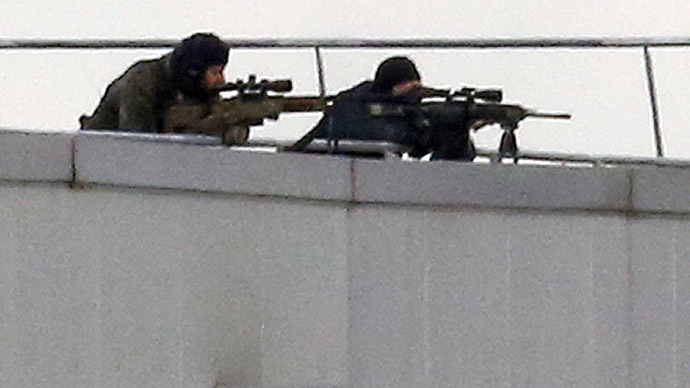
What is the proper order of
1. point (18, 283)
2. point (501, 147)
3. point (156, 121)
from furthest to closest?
point (501, 147)
point (156, 121)
point (18, 283)

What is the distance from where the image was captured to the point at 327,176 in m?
17.8

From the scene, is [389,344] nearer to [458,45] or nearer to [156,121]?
[156,121]

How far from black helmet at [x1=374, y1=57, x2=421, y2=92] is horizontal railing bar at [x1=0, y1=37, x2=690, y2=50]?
4.16 feet

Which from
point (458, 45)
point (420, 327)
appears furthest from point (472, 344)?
point (458, 45)

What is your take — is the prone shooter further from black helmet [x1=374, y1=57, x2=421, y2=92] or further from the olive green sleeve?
black helmet [x1=374, y1=57, x2=421, y2=92]

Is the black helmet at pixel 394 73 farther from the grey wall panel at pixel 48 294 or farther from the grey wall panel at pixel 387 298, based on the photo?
the grey wall panel at pixel 48 294

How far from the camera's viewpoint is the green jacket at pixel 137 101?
17.7 m

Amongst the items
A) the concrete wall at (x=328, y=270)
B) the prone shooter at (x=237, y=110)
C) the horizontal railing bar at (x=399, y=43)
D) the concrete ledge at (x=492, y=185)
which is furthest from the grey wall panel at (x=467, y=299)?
the horizontal railing bar at (x=399, y=43)

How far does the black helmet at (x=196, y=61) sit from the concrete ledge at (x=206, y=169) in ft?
1.54

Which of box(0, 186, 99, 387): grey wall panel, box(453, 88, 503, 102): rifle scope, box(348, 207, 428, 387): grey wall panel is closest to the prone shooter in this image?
box(348, 207, 428, 387): grey wall panel

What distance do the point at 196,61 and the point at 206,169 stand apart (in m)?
0.88

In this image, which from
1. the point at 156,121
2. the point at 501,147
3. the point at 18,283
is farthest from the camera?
the point at 501,147

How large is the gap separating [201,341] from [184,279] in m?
0.31

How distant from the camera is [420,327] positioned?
711 inches
